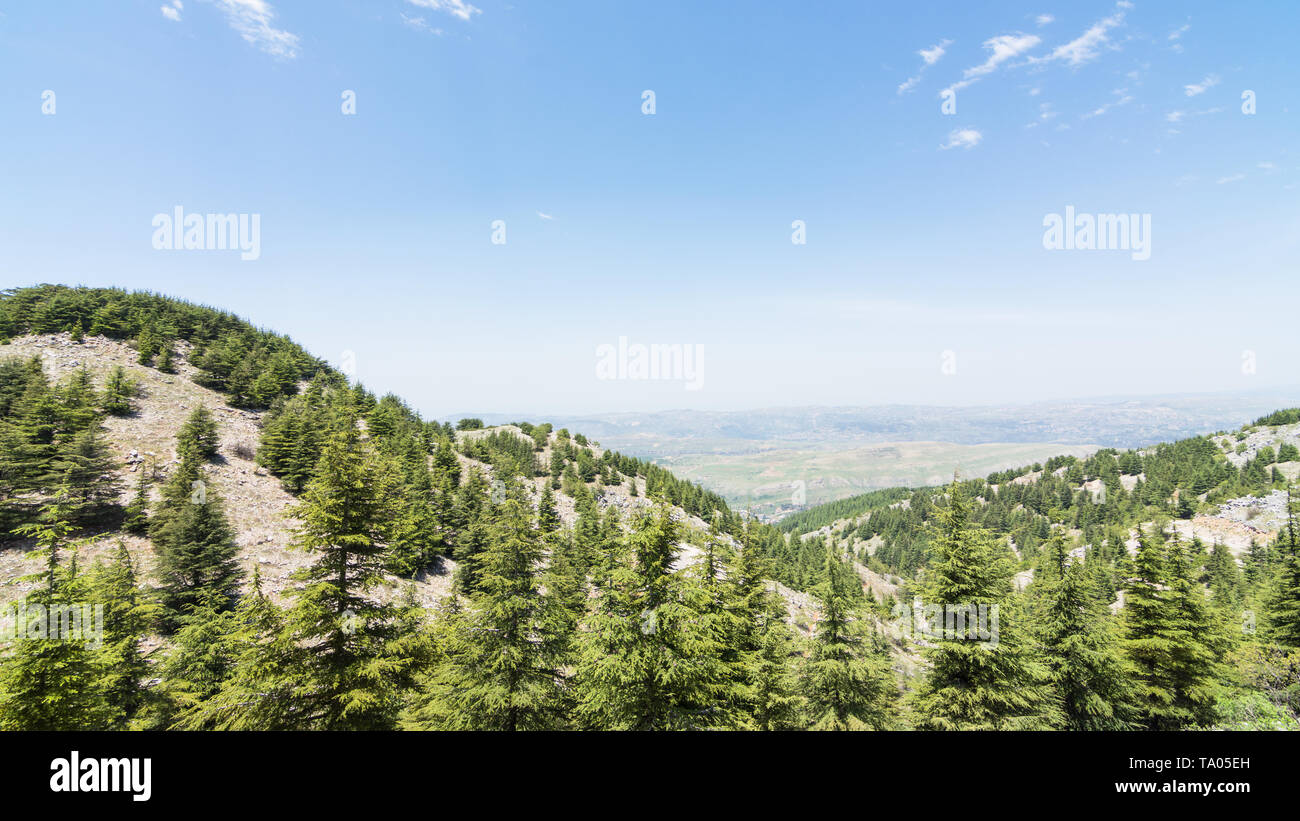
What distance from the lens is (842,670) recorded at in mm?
17172

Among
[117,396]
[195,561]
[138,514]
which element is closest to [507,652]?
[195,561]

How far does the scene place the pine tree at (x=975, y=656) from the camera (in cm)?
1545

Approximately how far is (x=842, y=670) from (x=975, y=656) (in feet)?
14.4

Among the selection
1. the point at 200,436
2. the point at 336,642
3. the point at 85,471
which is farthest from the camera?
the point at 200,436

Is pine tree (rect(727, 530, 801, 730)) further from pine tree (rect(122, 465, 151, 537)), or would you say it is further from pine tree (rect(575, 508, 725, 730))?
pine tree (rect(122, 465, 151, 537))

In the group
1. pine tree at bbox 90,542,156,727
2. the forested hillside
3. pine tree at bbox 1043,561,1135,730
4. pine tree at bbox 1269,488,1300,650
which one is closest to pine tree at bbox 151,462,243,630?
the forested hillside

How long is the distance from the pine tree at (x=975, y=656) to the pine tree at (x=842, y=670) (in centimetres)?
168

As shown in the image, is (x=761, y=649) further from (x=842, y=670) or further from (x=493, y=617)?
(x=493, y=617)

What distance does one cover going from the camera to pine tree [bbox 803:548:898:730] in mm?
17266

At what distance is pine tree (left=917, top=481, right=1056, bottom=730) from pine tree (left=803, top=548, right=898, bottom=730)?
66.2 inches
